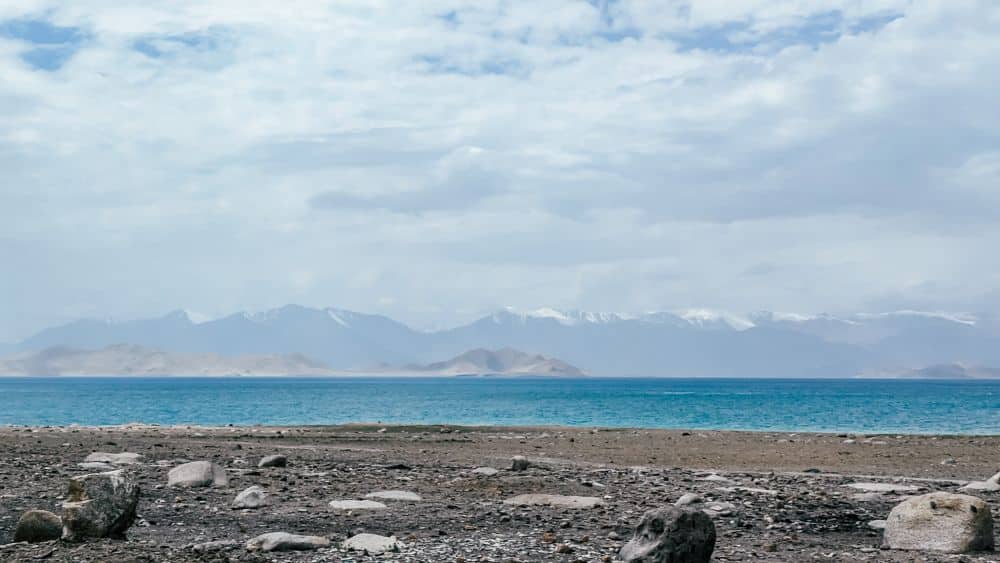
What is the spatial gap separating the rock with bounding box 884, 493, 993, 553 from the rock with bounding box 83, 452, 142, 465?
15.2m

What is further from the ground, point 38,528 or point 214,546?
point 38,528

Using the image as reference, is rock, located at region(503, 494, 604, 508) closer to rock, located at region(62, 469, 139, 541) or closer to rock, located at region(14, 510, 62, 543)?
rock, located at region(62, 469, 139, 541)

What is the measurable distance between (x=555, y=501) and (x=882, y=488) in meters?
6.32

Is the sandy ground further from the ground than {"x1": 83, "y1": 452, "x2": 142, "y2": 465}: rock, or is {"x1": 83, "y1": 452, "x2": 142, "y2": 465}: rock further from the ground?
{"x1": 83, "y1": 452, "x2": 142, "y2": 465}: rock

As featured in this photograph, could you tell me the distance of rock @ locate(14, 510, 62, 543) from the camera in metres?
12.1

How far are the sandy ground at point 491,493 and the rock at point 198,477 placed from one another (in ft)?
0.91

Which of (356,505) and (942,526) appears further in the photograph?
(356,505)

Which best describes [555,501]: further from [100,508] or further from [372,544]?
[100,508]

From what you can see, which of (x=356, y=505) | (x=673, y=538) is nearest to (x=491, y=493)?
(x=356, y=505)

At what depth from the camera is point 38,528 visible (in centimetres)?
1212

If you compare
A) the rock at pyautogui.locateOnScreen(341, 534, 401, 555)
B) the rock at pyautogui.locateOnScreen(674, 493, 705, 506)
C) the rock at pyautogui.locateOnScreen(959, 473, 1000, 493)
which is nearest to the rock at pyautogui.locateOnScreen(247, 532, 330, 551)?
the rock at pyautogui.locateOnScreen(341, 534, 401, 555)

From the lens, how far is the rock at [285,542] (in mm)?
12023

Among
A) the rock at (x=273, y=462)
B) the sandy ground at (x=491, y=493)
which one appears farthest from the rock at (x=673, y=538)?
the rock at (x=273, y=462)

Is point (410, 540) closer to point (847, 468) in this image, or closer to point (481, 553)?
point (481, 553)
